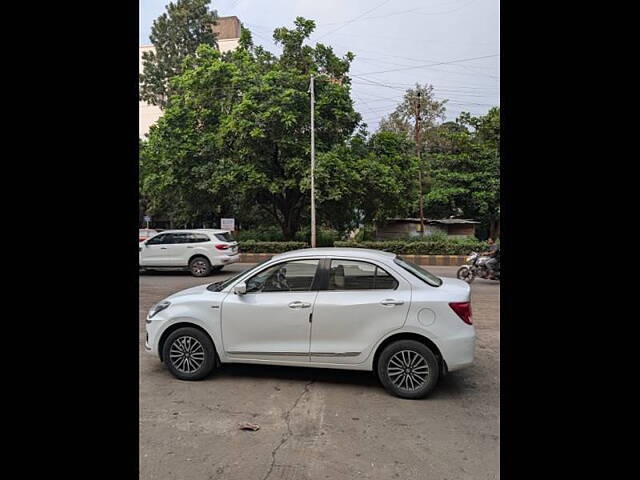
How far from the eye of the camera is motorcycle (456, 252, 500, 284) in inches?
468

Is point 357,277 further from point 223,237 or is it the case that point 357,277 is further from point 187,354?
point 223,237

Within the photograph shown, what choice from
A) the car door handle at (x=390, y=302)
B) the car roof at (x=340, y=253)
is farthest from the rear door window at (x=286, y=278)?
the car door handle at (x=390, y=302)

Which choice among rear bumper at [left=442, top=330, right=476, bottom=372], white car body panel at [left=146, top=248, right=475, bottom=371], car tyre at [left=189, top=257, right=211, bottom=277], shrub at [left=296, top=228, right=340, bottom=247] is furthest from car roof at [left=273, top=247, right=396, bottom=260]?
shrub at [left=296, top=228, right=340, bottom=247]

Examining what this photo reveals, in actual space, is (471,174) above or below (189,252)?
above

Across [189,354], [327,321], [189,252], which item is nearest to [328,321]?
[327,321]

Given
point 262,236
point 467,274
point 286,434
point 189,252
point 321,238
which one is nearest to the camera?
point 286,434

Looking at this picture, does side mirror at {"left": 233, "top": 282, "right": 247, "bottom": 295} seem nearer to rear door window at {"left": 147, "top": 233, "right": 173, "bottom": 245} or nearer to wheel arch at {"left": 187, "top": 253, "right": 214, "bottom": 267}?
wheel arch at {"left": 187, "top": 253, "right": 214, "bottom": 267}

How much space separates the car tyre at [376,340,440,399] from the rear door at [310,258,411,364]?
0.19m

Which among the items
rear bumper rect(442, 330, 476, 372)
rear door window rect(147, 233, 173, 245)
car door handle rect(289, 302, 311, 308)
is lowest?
rear bumper rect(442, 330, 476, 372)

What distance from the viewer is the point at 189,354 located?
4.48m

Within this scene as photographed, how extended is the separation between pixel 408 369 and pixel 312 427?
113cm

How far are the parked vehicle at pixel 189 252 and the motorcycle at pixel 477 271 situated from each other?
284 inches
